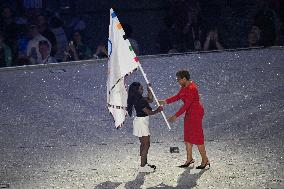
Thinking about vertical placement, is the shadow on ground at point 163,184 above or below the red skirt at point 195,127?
below

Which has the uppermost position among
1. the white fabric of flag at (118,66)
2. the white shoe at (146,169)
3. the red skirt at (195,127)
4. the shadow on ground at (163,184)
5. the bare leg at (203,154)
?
the white fabric of flag at (118,66)

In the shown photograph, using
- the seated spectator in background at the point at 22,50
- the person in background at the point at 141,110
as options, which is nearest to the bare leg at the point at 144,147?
the person in background at the point at 141,110

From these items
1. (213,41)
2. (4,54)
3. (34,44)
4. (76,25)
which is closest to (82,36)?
(76,25)

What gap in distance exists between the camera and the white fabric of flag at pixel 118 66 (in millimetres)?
9789

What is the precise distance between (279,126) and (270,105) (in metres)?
1.36

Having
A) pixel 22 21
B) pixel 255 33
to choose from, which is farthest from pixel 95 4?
pixel 255 33

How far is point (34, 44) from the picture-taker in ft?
55.8

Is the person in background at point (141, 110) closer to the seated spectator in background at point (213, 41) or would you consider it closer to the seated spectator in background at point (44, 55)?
the seated spectator in background at point (44, 55)

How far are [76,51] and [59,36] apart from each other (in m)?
0.73

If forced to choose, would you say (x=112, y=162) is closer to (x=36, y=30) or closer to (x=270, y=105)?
(x=270, y=105)

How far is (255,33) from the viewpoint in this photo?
1786 cm

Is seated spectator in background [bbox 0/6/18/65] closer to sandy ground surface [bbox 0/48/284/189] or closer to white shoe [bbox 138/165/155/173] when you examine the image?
sandy ground surface [bbox 0/48/284/189]

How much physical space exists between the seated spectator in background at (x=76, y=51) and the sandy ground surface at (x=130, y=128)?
1.44 feet

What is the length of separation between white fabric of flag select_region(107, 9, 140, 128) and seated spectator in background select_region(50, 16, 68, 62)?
793cm
